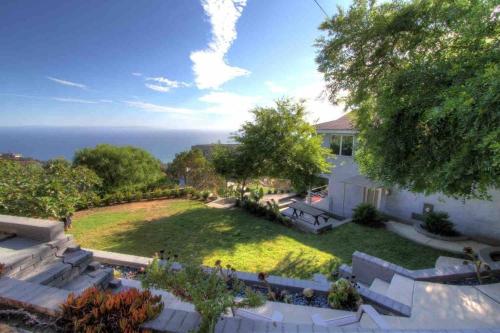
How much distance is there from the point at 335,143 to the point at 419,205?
6.23m

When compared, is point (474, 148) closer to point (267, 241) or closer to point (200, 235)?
point (267, 241)

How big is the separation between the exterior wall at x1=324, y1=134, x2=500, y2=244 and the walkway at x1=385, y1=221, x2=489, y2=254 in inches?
34.4

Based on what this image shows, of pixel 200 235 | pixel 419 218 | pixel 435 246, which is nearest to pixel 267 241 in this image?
pixel 200 235

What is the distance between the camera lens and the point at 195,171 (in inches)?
998

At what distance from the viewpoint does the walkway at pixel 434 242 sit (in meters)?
8.89

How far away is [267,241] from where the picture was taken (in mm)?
9688

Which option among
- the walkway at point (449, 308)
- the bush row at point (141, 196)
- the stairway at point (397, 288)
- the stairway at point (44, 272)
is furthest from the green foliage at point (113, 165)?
the walkway at point (449, 308)

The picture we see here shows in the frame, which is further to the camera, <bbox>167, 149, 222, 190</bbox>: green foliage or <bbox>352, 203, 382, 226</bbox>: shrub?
<bbox>167, 149, 222, 190</bbox>: green foliage

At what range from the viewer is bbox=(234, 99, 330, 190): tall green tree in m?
14.2

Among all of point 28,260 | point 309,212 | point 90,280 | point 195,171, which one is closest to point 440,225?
point 309,212

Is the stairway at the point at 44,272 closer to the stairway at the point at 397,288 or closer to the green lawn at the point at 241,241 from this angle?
the green lawn at the point at 241,241

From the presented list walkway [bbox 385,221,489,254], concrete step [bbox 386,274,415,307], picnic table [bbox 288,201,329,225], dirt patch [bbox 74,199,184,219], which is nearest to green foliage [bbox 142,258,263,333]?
concrete step [bbox 386,274,415,307]

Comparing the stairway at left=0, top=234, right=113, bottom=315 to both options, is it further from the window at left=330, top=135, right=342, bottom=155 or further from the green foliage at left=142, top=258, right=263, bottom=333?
the window at left=330, top=135, right=342, bottom=155

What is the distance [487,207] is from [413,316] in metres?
8.84
